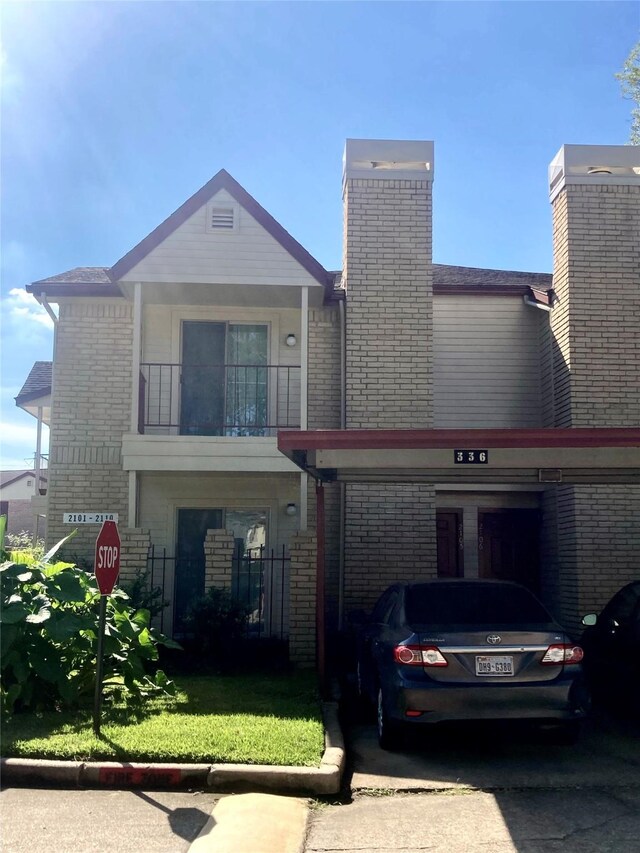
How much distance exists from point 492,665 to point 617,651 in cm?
228

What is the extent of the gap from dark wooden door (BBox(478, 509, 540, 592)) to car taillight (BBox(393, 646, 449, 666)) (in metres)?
7.21

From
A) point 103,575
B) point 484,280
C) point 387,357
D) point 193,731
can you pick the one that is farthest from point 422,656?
point 484,280

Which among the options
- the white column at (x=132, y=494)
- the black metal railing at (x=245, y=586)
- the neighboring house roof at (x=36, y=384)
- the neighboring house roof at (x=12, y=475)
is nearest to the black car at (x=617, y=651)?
the black metal railing at (x=245, y=586)

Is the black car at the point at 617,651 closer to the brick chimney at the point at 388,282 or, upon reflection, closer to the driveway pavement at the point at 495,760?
the driveway pavement at the point at 495,760

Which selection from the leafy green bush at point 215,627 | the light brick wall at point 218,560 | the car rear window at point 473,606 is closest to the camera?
the car rear window at point 473,606

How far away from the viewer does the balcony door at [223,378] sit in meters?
13.3

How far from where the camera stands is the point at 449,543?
1362cm

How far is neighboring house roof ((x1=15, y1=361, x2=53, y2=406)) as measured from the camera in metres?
16.1

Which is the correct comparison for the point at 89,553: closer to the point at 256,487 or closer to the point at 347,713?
the point at 256,487

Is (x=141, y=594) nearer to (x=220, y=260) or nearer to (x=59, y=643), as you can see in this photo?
(x=59, y=643)

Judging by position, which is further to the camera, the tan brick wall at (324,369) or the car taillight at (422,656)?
the tan brick wall at (324,369)

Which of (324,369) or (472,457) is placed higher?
(324,369)

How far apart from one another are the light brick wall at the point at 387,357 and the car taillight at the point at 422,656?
5332 millimetres

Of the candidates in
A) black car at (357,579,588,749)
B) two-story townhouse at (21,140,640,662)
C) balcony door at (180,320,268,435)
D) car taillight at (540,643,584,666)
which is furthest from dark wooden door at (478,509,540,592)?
car taillight at (540,643,584,666)
